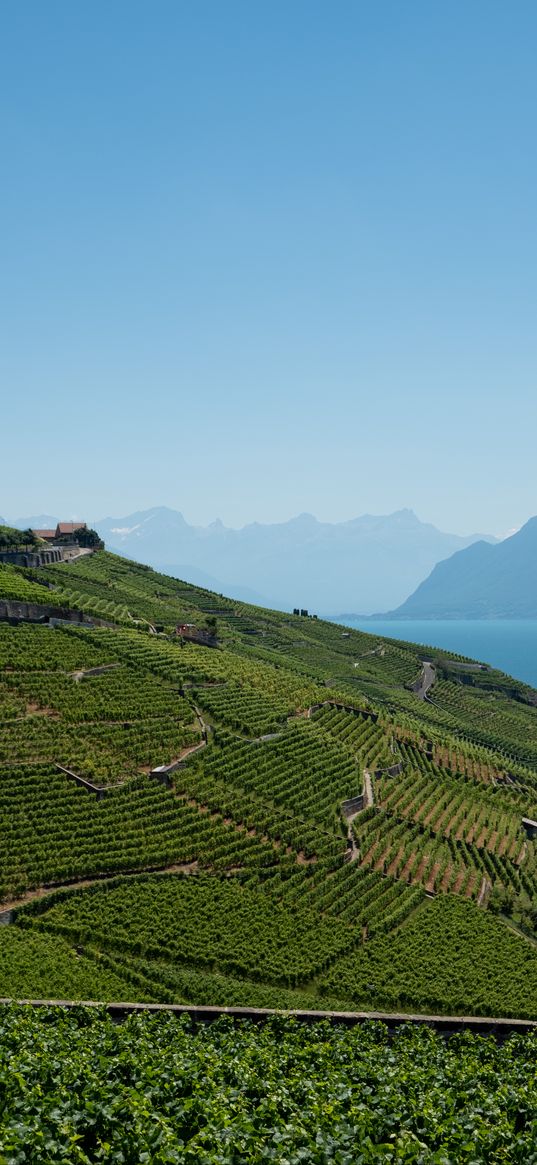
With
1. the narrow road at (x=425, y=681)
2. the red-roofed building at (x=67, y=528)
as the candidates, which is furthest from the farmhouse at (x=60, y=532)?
the narrow road at (x=425, y=681)

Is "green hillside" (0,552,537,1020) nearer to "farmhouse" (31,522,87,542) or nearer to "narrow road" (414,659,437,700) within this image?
"narrow road" (414,659,437,700)

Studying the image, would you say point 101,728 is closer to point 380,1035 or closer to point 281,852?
point 281,852

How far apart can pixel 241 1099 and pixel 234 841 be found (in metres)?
26.6

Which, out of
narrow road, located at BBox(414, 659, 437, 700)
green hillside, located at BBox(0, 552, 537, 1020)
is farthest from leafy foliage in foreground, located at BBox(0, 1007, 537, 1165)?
narrow road, located at BBox(414, 659, 437, 700)

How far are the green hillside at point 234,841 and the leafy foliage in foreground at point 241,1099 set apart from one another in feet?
24.8

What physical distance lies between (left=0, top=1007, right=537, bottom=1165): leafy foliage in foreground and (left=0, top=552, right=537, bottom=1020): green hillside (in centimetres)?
756

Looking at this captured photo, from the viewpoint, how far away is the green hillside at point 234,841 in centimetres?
3181

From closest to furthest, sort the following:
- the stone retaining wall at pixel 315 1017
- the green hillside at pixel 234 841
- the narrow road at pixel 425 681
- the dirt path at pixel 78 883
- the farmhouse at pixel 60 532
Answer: the stone retaining wall at pixel 315 1017 < the green hillside at pixel 234 841 < the dirt path at pixel 78 883 < the narrow road at pixel 425 681 < the farmhouse at pixel 60 532

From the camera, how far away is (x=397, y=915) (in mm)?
39656

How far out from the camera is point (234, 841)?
139ft

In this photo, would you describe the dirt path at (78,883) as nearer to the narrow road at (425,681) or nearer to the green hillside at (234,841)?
the green hillside at (234,841)

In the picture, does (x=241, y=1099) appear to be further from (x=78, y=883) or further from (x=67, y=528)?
(x=67, y=528)

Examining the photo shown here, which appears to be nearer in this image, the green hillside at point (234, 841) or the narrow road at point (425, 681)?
the green hillside at point (234, 841)

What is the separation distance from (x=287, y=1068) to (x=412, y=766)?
50150 millimetres
